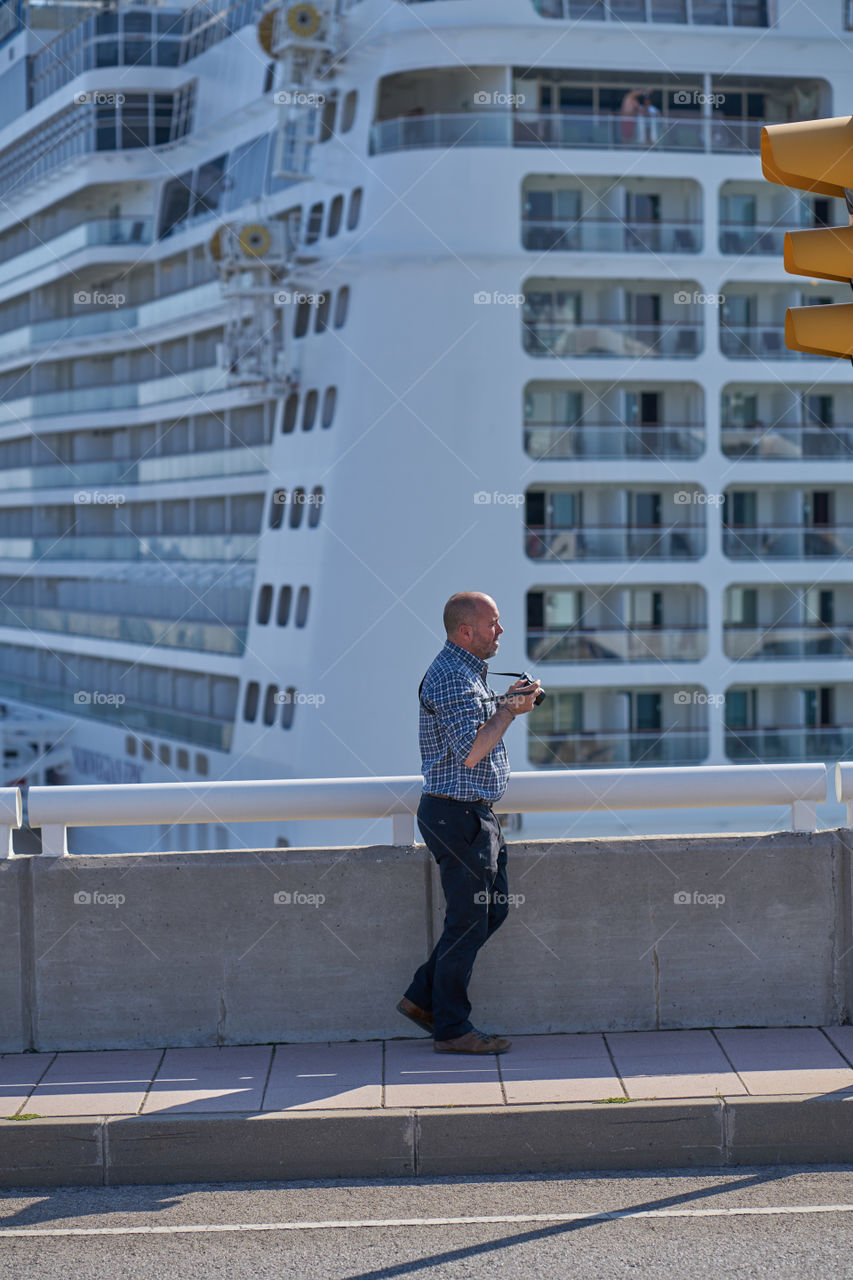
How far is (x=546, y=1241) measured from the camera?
504 cm

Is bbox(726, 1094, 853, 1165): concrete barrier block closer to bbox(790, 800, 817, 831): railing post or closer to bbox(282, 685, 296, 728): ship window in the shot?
bbox(790, 800, 817, 831): railing post

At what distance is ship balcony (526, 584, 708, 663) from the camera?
2362 centimetres

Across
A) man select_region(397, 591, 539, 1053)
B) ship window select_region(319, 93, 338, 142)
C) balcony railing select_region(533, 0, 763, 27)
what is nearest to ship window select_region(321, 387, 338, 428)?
ship window select_region(319, 93, 338, 142)

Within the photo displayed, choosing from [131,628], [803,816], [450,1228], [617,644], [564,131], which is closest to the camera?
[450,1228]

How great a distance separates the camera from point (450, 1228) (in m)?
5.18

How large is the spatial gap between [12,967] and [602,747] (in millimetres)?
17731

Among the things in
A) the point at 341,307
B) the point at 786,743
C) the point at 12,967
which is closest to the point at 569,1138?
the point at 12,967

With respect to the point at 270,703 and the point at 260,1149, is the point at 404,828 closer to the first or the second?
the point at 260,1149

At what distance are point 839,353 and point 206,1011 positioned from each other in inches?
137

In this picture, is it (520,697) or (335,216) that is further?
(335,216)

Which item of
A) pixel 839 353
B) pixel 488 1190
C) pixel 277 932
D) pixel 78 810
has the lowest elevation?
pixel 488 1190

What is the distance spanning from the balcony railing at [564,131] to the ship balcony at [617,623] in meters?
6.43

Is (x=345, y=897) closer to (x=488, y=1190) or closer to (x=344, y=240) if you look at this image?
(x=488, y=1190)

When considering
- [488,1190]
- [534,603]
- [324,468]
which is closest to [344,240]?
[324,468]
